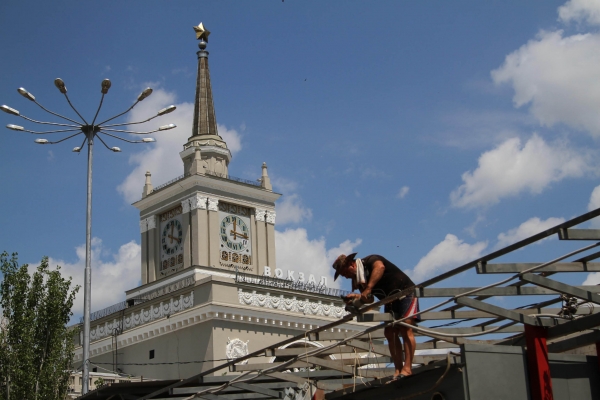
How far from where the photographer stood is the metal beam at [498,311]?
33.4 ft

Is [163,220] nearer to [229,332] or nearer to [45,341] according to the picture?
[229,332]

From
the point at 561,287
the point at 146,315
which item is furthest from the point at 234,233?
the point at 561,287

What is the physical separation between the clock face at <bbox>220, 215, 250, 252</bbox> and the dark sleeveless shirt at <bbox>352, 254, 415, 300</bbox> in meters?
41.1

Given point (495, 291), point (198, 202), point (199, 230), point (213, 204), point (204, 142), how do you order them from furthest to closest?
point (204, 142)
point (213, 204)
point (198, 202)
point (199, 230)
point (495, 291)

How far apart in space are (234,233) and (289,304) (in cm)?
705

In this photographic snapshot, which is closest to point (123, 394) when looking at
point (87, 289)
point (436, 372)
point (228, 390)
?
point (228, 390)

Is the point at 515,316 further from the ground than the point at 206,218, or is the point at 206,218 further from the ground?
the point at 206,218

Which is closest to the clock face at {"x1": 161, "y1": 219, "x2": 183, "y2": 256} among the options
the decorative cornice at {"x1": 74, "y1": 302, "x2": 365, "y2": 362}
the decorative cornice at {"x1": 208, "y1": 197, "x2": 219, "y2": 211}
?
the decorative cornice at {"x1": 208, "y1": 197, "x2": 219, "y2": 211}

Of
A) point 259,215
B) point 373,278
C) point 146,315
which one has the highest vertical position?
point 259,215

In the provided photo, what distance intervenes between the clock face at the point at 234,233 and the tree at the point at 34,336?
74.4 ft

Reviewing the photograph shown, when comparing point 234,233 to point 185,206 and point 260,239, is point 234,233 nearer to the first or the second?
point 260,239

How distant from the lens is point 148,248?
54406 mm

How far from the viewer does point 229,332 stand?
44.9 meters

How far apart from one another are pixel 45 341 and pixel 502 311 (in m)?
21.7
